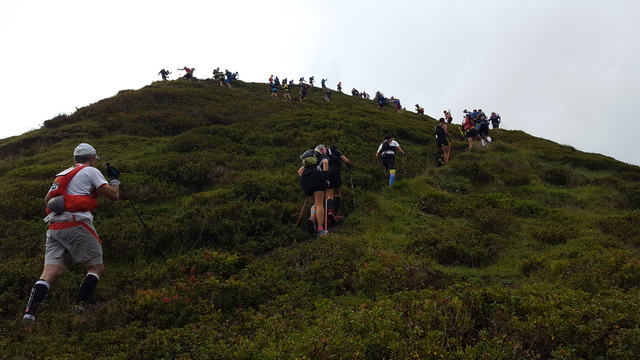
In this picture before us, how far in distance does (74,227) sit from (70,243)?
21 centimetres

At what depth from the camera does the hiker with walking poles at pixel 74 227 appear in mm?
5008

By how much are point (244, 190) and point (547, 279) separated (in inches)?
271

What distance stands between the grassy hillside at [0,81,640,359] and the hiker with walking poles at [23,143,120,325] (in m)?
0.47

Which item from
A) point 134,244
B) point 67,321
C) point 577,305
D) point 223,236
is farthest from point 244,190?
point 577,305

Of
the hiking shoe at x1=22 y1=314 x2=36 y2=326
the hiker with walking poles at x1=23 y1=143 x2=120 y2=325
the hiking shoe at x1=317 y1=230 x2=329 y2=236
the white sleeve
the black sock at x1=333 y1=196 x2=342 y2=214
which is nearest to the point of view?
the hiking shoe at x1=22 y1=314 x2=36 y2=326

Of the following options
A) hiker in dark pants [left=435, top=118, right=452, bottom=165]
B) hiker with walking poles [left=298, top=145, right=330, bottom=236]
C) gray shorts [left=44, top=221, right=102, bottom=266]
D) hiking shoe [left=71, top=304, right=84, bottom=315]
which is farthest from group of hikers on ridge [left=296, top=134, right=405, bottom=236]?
hiker in dark pants [left=435, top=118, right=452, bottom=165]

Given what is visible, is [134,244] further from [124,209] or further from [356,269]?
[356,269]

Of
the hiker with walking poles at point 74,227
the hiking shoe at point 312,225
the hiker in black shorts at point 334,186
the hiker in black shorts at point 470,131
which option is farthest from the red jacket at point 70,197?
the hiker in black shorts at point 470,131

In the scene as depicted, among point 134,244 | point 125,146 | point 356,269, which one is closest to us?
point 356,269

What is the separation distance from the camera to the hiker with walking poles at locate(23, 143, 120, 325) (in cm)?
501

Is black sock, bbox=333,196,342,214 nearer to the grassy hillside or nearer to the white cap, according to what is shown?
the grassy hillside

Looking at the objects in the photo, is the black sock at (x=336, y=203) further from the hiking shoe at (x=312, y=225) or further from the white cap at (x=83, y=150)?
the white cap at (x=83, y=150)

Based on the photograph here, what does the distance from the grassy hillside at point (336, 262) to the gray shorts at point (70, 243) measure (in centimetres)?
68

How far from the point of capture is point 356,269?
611cm
